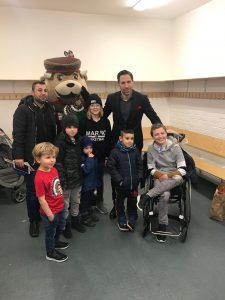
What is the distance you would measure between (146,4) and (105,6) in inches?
21.6

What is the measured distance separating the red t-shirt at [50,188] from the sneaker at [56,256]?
39 centimetres

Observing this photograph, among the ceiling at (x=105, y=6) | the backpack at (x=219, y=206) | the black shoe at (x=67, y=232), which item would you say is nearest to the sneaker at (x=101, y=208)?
the black shoe at (x=67, y=232)

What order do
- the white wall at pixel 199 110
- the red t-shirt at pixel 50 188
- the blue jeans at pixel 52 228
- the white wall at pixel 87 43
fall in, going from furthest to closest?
the white wall at pixel 87 43
the white wall at pixel 199 110
the blue jeans at pixel 52 228
the red t-shirt at pixel 50 188

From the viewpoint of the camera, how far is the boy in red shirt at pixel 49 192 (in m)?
1.94

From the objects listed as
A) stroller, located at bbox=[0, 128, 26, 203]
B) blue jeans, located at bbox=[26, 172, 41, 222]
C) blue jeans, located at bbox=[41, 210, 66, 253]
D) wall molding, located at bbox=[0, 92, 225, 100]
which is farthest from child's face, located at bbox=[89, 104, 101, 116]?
wall molding, located at bbox=[0, 92, 225, 100]

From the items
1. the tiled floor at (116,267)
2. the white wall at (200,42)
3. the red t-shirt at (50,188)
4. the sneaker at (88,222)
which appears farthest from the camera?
the white wall at (200,42)

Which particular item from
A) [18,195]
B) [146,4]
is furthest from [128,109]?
[146,4]

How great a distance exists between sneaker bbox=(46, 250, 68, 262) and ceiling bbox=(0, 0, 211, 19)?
2988 mm

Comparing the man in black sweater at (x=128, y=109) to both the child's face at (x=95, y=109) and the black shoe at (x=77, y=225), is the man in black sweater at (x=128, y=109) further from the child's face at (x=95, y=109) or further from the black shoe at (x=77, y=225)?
the black shoe at (x=77, y=225)

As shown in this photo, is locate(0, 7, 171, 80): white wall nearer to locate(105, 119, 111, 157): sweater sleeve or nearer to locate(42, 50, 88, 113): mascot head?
locate(42, 50, 88, 113): mascot head

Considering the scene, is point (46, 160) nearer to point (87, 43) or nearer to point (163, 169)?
point (163, 169)

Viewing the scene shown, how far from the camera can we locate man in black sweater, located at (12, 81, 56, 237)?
230 cm

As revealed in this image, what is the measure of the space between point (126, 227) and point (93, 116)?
1.10m

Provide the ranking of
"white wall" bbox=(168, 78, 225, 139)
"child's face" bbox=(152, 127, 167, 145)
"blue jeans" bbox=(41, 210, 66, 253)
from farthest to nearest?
"white wall" bbox=(168, 78, 225, 139), "child's face" bbox=(152, 127, 167, 145), "blue jeans" bbox=(41, 210, 66, 253)
